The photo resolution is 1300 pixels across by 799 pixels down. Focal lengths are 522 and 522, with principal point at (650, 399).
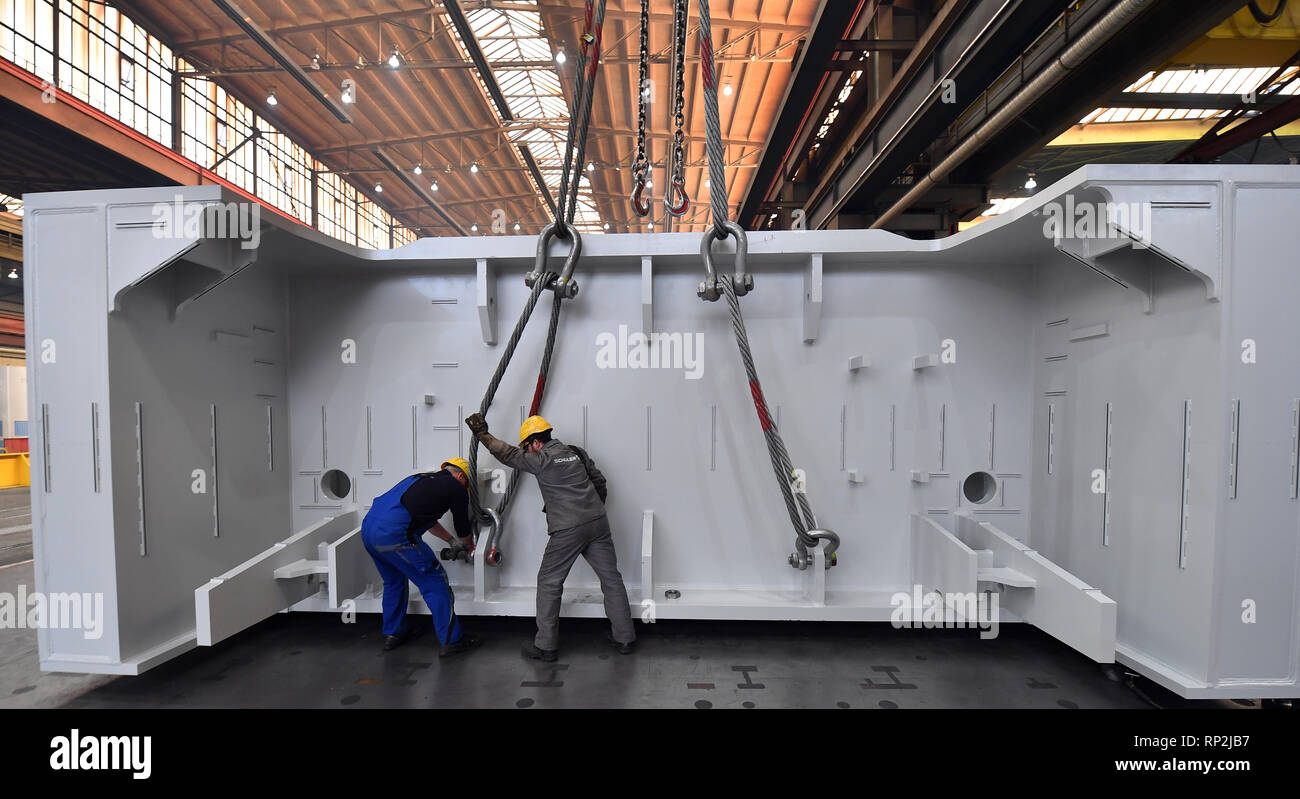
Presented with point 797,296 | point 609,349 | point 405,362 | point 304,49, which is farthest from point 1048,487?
point 304,49

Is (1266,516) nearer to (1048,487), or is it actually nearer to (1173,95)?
(1048,487)

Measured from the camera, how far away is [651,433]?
3588mm

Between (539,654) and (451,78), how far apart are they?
31.1 feet

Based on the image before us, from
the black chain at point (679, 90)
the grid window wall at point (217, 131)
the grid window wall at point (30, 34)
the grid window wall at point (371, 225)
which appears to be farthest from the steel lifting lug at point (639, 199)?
the grid window wall at point (371, 225)

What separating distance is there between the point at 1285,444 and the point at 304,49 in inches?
471

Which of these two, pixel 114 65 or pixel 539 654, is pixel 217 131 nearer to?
pixel 114 65

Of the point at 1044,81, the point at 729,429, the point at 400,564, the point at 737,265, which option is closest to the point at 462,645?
the point at 400,564

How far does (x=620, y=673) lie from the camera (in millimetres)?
2957

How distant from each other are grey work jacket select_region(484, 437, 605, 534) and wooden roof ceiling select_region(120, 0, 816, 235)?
5893 millimetres

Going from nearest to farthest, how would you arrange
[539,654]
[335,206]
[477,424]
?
[539,654]
[477,424]
[335,206]

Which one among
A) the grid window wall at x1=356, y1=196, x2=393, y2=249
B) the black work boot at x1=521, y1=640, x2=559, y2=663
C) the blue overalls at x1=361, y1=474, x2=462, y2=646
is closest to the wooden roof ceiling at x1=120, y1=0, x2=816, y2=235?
the grid window wall at x1=356, y1=196, x2=393, y2=249

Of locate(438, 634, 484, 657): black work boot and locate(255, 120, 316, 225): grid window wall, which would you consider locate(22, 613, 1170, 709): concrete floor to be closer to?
locate(438, 634, 484, 657): black work boot

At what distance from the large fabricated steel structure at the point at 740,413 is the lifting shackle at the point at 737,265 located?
0.17 metres

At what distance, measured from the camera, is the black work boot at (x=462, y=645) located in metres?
3.17
